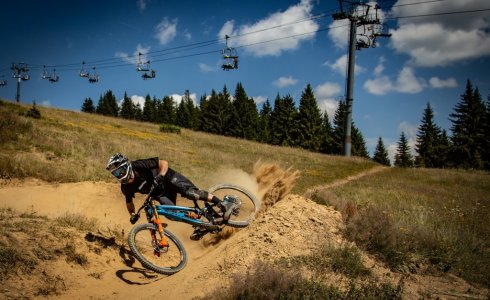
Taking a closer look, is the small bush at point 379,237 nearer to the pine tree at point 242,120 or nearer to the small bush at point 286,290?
the small bush at point 286,290

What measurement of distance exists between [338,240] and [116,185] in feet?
30.6

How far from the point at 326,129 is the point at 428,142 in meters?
21.6

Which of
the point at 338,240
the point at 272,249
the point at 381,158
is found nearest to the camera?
the point at 272,249

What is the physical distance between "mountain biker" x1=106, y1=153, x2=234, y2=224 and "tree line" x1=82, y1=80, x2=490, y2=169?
51.0 metres

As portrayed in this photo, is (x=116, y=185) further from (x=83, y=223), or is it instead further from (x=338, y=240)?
(x=338, y=240)

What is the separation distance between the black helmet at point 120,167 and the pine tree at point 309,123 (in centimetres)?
6856

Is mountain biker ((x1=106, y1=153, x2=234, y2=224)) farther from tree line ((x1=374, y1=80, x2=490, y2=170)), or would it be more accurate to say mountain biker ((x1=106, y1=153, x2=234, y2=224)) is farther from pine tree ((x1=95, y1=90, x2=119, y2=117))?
pine tree ((x1=95, y1=90, x2=119, y2=117))

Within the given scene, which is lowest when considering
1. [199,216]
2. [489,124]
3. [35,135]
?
[199,216]

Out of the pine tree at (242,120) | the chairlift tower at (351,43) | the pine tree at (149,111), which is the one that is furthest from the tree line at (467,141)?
the pine tree at (149,111)

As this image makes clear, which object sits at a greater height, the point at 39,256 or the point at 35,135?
the point at 35,135

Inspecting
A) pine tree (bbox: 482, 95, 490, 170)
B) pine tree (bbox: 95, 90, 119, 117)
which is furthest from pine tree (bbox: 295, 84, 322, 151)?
pine tree (bbox: 95, 90, 119, 117)

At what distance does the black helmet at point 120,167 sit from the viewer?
23.1 feet

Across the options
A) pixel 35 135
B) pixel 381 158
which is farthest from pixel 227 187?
pixel 381 158

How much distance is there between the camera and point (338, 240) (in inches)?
296
